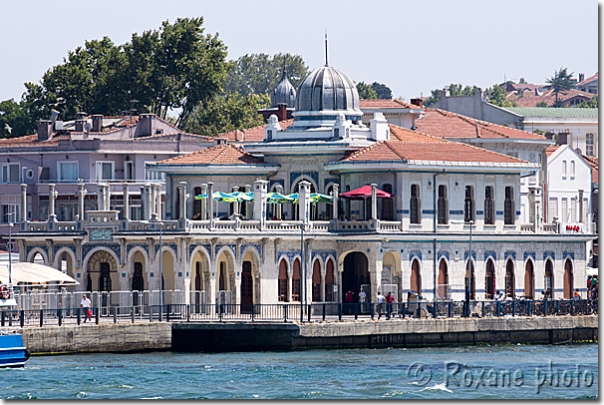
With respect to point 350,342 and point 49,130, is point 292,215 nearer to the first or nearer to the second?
point 350,342

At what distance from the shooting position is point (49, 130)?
4948 inches

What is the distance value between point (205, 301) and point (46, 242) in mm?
7402

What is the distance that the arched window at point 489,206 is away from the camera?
9988cm

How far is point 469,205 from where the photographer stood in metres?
99.2

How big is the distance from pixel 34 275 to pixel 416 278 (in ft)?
59.6

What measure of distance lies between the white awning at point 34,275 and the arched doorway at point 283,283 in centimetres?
947

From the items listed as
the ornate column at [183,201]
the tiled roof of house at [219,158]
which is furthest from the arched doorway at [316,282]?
the tiled roof of house at [219,158]

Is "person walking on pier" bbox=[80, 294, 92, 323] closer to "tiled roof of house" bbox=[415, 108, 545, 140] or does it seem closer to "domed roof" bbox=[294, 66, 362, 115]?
"domed roof" bbox=[294, 66, 362, 115]

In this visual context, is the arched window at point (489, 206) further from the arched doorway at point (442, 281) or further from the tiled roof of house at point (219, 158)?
the tiled roof of house at point (219, 158)

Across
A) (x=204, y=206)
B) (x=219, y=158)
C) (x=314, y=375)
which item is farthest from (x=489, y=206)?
(x=314, y=375)

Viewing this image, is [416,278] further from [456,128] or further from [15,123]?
[15,123]

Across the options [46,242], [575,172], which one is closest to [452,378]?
[46,242]

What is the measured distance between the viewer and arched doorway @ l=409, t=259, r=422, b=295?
9706 cm

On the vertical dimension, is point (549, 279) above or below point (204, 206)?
below
